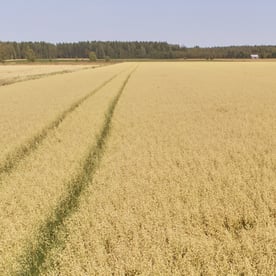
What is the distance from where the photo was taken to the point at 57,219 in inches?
186

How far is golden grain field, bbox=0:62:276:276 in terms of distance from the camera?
3.61 meters

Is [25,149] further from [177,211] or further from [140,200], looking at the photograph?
[177,211]

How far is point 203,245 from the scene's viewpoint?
3750mm

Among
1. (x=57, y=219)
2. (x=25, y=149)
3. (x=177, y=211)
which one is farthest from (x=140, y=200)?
(x=25, y=149)

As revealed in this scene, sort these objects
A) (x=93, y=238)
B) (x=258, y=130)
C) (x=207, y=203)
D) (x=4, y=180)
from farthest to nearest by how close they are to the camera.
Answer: (x=258, y=130), (x=4, y=180), (x=207, y=203), (x=93, y=238)

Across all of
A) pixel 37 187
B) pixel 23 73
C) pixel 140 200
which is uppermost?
pixel 140 200

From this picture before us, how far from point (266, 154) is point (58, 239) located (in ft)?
17.5

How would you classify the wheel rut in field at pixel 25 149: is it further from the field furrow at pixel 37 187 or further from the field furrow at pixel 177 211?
the field furrow at pixel 177 211

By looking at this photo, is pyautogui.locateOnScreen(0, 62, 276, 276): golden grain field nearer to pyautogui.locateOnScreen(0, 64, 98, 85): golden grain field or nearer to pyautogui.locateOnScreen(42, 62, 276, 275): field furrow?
pyautogui.locateOnScreen(42, 62, 276, 275): field furrow

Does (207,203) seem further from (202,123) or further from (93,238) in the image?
(202,123)

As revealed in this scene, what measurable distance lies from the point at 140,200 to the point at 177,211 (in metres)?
0.70

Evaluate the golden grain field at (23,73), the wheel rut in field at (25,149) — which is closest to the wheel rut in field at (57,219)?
the wheel rut in field at (25,149)

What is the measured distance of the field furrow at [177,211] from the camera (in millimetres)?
3520

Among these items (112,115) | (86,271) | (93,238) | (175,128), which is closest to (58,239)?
(93,238)
